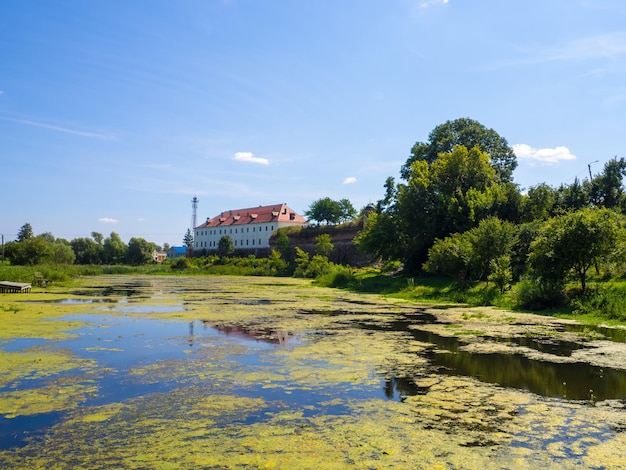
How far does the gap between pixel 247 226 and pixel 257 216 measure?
2755mm

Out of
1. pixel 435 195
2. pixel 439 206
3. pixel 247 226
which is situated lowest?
pixel 439 206

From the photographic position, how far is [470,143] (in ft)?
152

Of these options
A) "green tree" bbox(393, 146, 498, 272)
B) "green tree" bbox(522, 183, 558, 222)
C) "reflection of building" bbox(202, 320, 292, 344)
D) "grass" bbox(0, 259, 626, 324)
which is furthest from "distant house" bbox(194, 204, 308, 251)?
"reflection of building" bbox(202, 320, 292, 344)

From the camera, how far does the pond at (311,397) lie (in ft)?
17.3

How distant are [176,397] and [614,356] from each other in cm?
874

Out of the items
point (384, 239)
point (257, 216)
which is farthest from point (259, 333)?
point (257, 216)

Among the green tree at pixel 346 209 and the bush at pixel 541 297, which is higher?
the green tree at pixel 346 209

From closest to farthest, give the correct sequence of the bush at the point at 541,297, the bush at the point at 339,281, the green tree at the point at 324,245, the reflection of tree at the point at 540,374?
the reflection of tree at the point at 540,374
the bush at the point at 541,297
the bush at the point at 339,281
the green tree at the point at 324,245

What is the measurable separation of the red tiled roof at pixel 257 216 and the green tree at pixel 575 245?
74049mm

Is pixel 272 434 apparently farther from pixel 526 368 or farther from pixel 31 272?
pixel 31 272

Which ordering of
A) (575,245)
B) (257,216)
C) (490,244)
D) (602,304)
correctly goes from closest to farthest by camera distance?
(602,304)
(575,245)
(490,244)
(257,216)

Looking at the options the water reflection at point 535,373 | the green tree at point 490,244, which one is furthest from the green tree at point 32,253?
the water reflection at point 535,373

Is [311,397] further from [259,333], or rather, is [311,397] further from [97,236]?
[97,236]

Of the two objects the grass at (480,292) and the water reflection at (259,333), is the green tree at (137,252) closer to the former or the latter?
the grass at (480,292)
